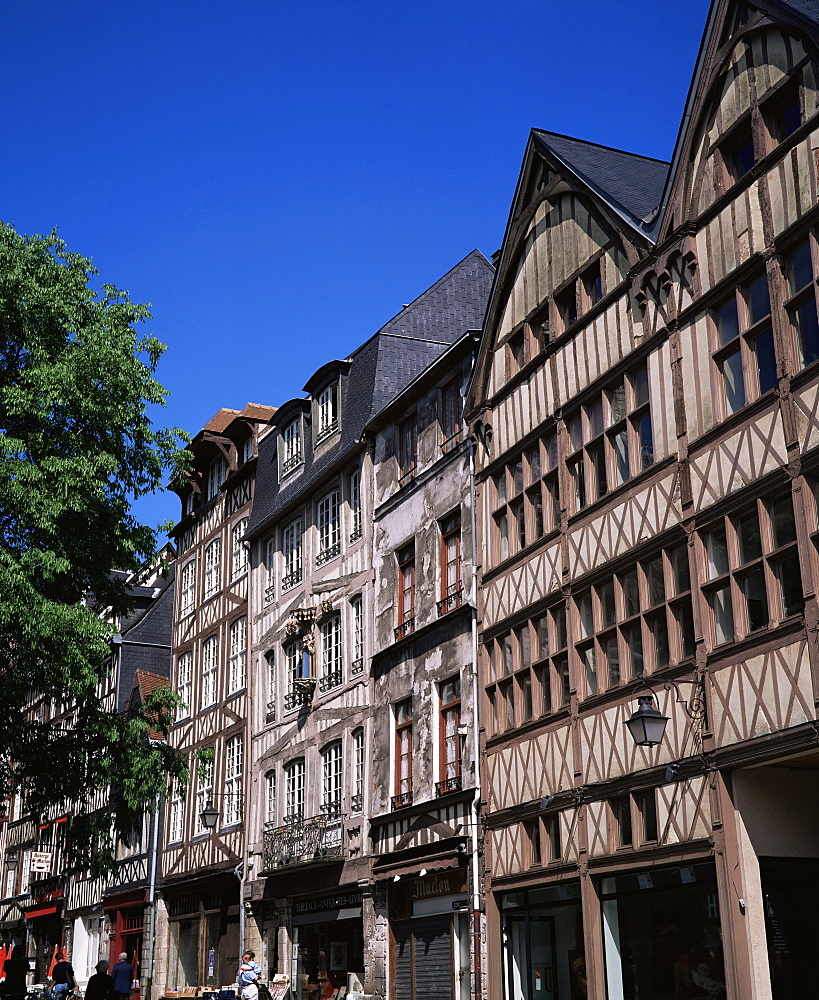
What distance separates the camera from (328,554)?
2664 centimetres

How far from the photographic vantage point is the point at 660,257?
1638 cm

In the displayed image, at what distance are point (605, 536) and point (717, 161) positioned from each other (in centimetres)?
508

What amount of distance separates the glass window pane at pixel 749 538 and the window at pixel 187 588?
891 inches

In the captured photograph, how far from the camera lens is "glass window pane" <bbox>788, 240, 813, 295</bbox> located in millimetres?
13836

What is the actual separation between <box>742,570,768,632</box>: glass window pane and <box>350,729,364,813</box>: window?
1139 centimetres

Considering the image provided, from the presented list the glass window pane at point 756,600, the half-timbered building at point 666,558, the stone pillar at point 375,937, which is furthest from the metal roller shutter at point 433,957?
the glass window pane at point 756,600

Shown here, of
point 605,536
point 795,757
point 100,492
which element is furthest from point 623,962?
point 100,492

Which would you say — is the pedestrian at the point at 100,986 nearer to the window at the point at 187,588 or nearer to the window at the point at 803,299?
the window at the point at 803,299

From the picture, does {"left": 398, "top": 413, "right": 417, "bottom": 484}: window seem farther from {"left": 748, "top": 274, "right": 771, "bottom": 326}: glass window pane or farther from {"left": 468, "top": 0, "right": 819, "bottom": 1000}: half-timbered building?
{"left": 748, "top": 274, "right": 771, "bottom": 326}: glass window pane

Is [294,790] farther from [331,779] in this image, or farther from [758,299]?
[758,299]

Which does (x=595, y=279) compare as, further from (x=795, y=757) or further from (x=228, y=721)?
(x=228, y=721)

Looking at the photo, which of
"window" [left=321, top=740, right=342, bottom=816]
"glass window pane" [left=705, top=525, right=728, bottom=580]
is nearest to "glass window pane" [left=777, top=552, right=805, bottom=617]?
"glass window pane" [left=705, top=525, right=728, bottom=580]

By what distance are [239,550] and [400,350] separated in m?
8.44

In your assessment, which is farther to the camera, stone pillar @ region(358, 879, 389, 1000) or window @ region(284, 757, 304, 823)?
window @ region(284, 757, 304, 823)
